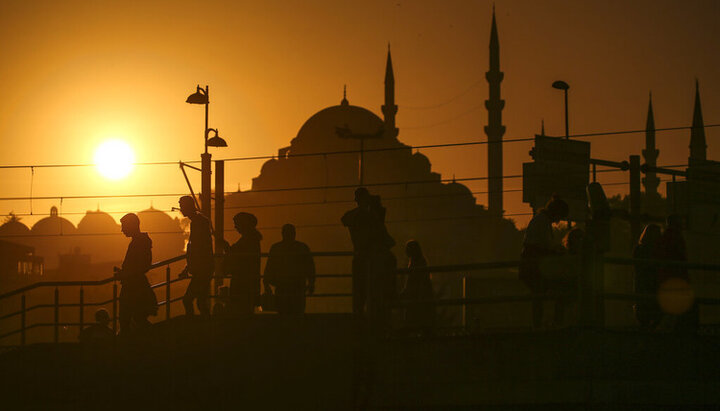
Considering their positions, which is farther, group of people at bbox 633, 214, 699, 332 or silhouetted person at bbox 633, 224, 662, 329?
silhouetted person at bbox 633, 224, 662, 329

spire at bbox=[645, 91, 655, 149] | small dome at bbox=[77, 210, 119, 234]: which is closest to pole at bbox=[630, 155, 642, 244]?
spire at bbox=[645, 91, 655, 149]

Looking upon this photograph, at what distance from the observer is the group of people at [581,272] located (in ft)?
34.9

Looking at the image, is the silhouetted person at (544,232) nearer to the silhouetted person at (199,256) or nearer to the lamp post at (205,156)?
the silhouetted person at (199,256)

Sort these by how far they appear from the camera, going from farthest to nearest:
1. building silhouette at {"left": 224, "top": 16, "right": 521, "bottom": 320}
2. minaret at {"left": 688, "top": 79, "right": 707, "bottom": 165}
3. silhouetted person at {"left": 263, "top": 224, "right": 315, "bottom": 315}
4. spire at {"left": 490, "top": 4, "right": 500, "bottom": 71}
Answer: building silhouette at {"left": 224, "top": 16, "right": 521, "bottom": 320}
spire at {"left": 490, "top": 4, "right": 500, "bottom": 71}
minaret at {"left": 688, "top": 79, "right": 707, "bottom": 165}
silhouetted person at {"left": 263, "top": 224, "right": 315, "bottom": 315}

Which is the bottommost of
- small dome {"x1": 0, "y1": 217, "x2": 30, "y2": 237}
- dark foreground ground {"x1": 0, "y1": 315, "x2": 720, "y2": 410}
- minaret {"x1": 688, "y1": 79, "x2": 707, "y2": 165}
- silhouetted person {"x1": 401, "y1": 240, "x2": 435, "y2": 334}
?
dark foreground ground {"x1": 0, "y1": 315, "x2": 720, "y2": 410}

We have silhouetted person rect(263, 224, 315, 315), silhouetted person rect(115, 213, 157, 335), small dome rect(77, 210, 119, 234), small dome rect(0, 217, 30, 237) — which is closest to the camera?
silhouetted person rect(115, 213, 157, 335)

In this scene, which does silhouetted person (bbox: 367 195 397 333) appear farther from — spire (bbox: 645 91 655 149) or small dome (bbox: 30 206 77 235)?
small dome (bbox: 30 206 77 235)

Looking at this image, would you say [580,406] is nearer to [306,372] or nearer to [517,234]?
[306,372]

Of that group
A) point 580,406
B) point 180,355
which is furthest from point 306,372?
point 580,406

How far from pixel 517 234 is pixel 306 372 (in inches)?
3626

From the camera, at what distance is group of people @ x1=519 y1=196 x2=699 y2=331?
419 inches

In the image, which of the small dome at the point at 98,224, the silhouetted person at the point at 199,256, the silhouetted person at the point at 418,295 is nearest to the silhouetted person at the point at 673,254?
the silhouetted person at the point at 418,295

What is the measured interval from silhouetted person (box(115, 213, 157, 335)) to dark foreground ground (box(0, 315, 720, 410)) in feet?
4.85

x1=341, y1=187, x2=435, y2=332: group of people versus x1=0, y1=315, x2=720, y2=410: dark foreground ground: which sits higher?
x1=341, y1=187, x2=435, y2=332: group of people
